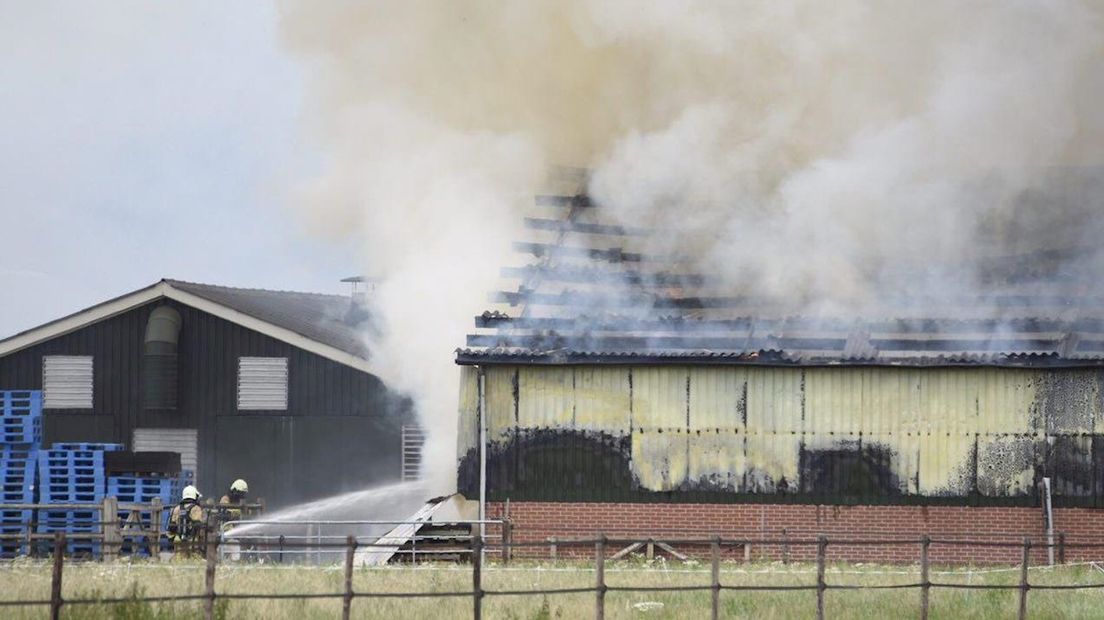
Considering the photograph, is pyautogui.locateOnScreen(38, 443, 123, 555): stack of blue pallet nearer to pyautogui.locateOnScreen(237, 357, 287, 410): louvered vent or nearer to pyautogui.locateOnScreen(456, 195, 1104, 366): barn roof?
pyautogui.locateOnScreen(237, 357, 287, 410): louvered vent

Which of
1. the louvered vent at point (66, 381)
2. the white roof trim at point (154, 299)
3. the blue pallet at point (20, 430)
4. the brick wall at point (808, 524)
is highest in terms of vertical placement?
the white roof trim at point (154, 299)

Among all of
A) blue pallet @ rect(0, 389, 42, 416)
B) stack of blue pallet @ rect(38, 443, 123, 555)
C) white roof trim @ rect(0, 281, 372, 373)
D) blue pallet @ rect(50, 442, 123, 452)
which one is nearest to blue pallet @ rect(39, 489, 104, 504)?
stack of blue pallet @ rect(38, 443, 123, 555)

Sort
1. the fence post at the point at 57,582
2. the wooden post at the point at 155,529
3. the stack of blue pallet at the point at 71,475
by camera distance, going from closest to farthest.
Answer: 1. the fence post at the point at 57,582
2. the wooden post at the point at 155,529
3. the stack of blue pallet at the point at 71,475

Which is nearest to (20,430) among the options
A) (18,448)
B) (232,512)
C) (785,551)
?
(18,448)

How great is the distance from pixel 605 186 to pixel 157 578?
12170mm

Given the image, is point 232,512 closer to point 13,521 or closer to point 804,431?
point 13,521

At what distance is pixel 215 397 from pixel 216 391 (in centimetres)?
14

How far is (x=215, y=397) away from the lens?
37312 millimetres

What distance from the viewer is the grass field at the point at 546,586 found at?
18.9 meters

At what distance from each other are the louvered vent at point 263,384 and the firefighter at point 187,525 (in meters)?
8.54

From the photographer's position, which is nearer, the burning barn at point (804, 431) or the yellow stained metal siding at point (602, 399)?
the burning barn at point (804, 431)

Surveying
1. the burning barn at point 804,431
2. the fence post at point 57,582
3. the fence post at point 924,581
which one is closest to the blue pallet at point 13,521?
the burning barn at point 804,431

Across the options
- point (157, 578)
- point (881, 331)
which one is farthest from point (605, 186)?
point (157, 578)

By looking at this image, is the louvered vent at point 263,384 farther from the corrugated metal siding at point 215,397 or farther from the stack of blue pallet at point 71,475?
the stack of blue pallet at point 71,475
